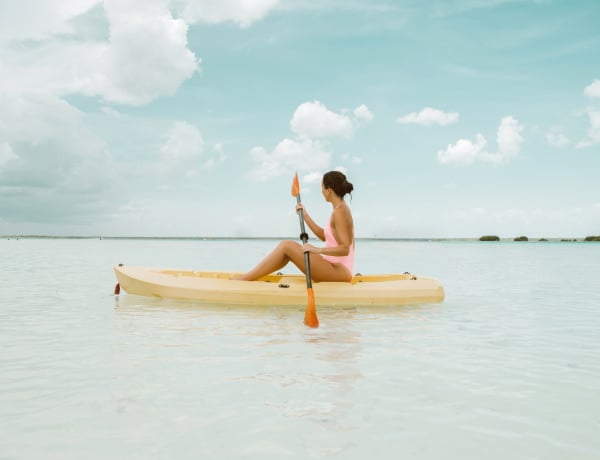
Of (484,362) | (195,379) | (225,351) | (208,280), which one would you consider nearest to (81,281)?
(208,280)

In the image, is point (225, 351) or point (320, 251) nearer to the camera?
point (225, 351)

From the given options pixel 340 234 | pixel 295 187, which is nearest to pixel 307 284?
pixel 340 234

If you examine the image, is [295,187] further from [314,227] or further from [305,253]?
[305,253]

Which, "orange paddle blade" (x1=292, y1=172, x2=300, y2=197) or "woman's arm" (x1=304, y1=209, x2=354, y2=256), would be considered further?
"orange paddle blade" (x1=292, y1=172, x2=300, y2=197)

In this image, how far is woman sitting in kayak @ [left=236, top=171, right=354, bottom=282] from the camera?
646 centimetres

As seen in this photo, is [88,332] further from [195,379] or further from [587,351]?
[587,351]

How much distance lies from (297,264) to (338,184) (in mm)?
1303

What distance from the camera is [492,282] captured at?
12914 millimetres

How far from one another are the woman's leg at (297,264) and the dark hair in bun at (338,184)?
2.97 feet

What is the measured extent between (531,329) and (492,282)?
7070 mm

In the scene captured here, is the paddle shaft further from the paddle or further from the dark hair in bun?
the dark hair in bun

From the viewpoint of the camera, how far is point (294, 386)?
348 cm

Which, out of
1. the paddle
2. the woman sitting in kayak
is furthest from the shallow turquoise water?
the woman sitting in kayak

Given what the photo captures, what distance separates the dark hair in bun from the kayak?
1.39 m
